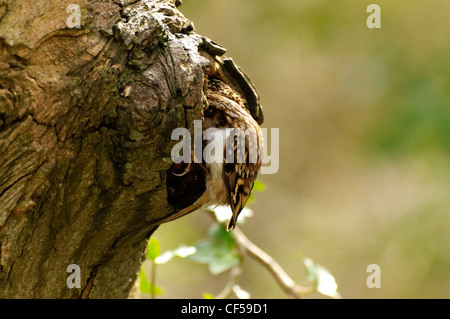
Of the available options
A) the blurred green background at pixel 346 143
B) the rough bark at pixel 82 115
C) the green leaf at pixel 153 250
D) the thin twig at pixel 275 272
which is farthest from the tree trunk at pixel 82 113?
the blurred green background at pixel 346 143

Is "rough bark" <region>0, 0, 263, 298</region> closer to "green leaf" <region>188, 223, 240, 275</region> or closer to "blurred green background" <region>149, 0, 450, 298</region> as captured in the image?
"green leaf" <region>188, 223, 240, 275</region>

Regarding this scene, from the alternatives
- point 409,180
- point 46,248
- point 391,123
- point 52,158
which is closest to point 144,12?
point 52,158

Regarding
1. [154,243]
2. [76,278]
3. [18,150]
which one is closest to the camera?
[18,150]

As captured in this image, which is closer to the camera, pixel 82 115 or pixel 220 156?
pixel 82 115

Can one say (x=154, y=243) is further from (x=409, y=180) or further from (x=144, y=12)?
(x=409, y=180)

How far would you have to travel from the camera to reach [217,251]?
2385 millimetres

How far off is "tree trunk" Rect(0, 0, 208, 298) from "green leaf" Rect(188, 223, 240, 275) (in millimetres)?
841

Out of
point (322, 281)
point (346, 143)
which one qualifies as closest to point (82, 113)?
point (322, 281)

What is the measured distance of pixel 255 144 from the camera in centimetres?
182

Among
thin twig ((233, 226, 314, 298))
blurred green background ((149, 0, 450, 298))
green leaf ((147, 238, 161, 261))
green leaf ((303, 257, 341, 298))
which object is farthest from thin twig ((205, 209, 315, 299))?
blurred green background ((149, 0, 450, 298))

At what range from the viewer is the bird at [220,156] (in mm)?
1679

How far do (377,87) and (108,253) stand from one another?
4.38 metres

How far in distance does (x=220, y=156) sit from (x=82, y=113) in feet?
1.78

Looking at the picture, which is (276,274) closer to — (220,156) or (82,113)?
(220,156)
